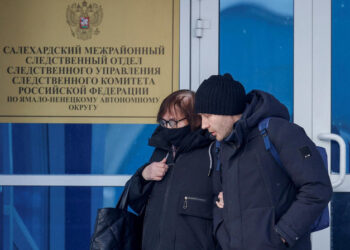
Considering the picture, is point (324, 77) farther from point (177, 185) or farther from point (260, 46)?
point (177, 185)

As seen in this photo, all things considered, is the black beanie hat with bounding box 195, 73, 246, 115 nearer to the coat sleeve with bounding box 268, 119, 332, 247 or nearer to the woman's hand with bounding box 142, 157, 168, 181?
the coat sleeve with bounding box 268, 119, 332, 247

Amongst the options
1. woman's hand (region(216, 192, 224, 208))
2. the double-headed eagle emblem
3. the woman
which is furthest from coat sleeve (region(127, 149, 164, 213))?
the double-headed eagle emblem

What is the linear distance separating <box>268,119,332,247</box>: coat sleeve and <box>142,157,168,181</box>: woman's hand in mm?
598

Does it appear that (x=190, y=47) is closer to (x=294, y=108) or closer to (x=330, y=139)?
(x=294, y=108)

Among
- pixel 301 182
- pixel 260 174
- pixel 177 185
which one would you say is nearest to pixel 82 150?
pixel 177 185

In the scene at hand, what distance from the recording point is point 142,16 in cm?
313

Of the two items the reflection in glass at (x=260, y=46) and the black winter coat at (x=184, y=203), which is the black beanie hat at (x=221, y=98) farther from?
the reflection in glass at (x=260, y=46)

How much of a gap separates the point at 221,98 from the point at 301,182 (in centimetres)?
45

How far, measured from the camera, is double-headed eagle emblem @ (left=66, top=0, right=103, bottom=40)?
316 cm

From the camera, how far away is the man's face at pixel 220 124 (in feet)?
6.79

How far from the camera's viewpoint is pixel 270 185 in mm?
1930

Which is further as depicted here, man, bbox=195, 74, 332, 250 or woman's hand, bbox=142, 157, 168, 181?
woman's hand, bbox=142, 157, 168, 181

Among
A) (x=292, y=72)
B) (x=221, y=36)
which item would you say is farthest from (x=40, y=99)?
(x=292, y=72)

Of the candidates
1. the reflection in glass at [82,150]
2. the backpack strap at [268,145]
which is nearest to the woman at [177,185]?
the backpack strap at [268,145]
